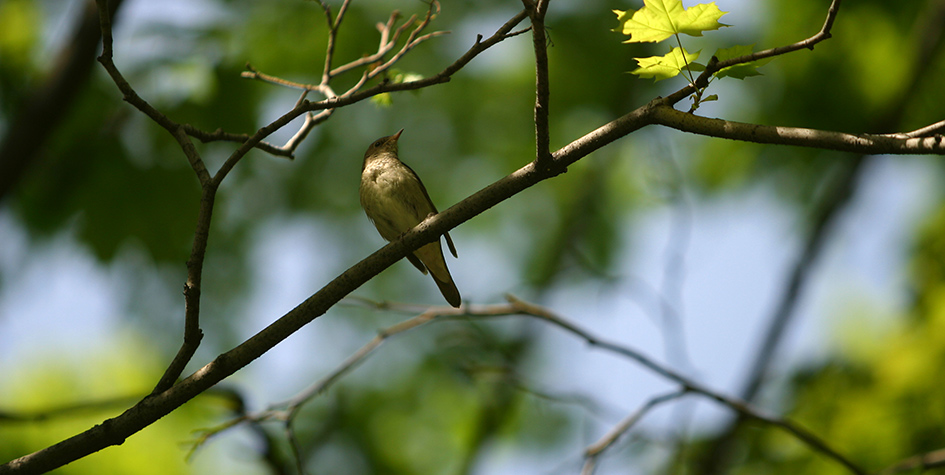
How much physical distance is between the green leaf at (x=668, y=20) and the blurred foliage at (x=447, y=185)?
1.87 meters

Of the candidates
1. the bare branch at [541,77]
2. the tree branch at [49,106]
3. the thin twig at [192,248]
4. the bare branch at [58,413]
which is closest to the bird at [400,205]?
the bare branch at [58,413]

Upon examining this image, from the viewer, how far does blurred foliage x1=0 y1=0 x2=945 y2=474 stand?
6000 millimetres

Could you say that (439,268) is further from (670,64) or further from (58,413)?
(670,64)

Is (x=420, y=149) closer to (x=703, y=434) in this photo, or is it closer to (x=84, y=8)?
(x=84, y=8)

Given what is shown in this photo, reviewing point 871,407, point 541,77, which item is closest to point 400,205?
point 541,77

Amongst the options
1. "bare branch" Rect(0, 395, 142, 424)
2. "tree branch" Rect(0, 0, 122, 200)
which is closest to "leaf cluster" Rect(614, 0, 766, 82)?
"bare branch" Rect(0, 395, 142, 424)

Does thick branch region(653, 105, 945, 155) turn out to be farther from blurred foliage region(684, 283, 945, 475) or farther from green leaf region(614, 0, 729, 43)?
blurred foliage region(684, 283, 945, 475)

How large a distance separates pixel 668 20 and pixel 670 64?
0.16 meters

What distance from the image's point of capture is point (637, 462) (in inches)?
238

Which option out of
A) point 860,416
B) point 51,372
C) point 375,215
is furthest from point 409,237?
point 51,372

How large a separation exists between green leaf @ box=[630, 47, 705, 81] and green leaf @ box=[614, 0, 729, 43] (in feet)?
0.25

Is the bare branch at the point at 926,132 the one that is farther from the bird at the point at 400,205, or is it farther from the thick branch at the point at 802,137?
the bird at the point at 400,205

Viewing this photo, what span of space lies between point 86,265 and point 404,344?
4.71 metres

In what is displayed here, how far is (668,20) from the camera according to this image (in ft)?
8.18
